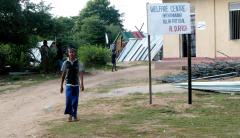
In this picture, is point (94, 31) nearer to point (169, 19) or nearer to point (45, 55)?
point (45, 55)

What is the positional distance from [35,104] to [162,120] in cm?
555

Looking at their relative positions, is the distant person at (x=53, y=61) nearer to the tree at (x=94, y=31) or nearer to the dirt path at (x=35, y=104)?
the dirt path at (x=35, y=104)

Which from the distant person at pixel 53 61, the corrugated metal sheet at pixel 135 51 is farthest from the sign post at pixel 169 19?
the corrugated metal sheet at pixel 135 51

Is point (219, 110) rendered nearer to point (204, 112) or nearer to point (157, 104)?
point (204, 112)

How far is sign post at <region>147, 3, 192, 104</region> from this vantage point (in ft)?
47.4

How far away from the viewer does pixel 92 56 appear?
3153 centimetres

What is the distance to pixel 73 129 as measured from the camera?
11.5m

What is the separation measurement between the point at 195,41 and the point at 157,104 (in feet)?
39.8

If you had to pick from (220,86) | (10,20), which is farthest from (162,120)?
(10,20)

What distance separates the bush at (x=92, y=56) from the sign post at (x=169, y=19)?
1719 centimetres

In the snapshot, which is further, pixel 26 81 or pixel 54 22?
pixel 54 22

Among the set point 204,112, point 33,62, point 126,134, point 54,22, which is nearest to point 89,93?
point 204,112

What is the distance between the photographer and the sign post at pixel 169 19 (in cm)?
1446

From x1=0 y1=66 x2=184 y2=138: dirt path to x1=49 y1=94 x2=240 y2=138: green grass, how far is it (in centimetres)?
66
